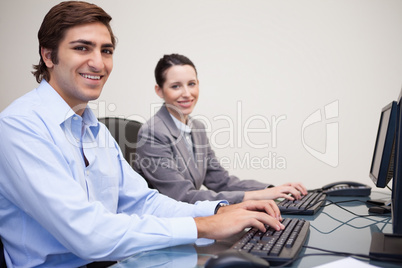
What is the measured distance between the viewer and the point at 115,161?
4.58 ft

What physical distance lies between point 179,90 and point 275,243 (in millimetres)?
1458

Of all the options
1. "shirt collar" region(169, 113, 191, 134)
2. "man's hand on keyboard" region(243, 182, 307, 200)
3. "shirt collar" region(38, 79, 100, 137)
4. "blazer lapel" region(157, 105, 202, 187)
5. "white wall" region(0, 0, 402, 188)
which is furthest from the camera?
"white wall" region(0, 0, 402, 188)

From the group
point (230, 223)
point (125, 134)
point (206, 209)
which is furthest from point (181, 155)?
point (230, 223)

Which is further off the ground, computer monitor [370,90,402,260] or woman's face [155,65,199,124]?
woman's face [155,65,199,124]

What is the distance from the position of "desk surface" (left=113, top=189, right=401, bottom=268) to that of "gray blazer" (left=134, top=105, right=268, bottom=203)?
0.48m

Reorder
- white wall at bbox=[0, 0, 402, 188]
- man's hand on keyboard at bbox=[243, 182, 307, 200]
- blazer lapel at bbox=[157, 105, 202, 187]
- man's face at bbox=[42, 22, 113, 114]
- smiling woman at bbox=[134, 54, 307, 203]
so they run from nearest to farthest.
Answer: man's face at bbox=[42, 22, 113, 114] < man's hand on keyboard at bbox=[243, 182, 307, 200] < smiling woman at bbox=[134, 54, 307, 203] < blazer lapel at bbox=[157, 105, 202, 187] < white wall at bbox=[0, 0, 402, 188]

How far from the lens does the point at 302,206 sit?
142 cm

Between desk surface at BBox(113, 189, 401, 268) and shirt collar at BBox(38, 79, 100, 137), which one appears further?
shirt collar at BBox(38, 79, 100, 137)

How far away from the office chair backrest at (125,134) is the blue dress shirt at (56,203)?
2.73 feet

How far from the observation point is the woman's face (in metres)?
2.20

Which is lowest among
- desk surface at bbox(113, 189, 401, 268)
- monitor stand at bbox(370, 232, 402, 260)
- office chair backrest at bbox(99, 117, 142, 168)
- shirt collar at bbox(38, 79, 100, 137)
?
desk surface at bbox(113, 189, 401, 268)

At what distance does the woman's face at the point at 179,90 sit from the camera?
2.20 m

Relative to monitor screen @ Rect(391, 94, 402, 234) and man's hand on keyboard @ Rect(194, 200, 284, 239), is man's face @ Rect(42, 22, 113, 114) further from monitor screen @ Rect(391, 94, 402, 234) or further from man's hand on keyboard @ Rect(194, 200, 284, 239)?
monitor screen @ Rect(391, 94, 402, 234)

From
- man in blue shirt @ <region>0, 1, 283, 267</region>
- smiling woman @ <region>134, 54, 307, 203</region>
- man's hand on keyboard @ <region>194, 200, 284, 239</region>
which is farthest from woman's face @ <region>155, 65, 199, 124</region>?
man's hand on keyboard @ <region>194, 200, 284, 239</region>
